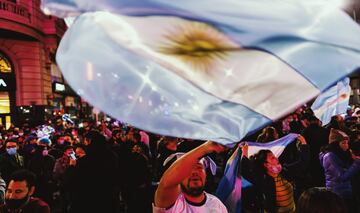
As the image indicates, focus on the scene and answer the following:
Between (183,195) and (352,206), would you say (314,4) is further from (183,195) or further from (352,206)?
(352,206)

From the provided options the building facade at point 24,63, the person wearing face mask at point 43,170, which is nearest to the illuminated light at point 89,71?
the person wearing face mask at point 43,170

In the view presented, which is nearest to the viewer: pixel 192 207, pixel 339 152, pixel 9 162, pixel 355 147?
pixel 192 207

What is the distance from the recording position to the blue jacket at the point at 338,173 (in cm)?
512

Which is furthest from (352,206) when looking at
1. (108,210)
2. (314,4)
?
(314,4)

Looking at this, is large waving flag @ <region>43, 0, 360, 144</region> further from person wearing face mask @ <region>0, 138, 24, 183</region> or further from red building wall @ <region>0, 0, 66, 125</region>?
red building wall @ <region>0, 0, 66, 125</region>

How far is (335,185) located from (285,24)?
4082 mm

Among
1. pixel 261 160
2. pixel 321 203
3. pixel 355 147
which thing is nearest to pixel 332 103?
pixel 355 147

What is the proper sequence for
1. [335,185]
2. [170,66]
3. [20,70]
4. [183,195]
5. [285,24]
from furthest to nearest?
[20,70], [335,185], [183,195], [170,66], [285,24]

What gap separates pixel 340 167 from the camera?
17.0 feet

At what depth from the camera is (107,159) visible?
5316 millimetres

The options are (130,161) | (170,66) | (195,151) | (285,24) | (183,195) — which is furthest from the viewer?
(130,161)

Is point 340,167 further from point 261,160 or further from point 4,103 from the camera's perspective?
point 4,103

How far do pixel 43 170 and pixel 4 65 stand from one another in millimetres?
16019

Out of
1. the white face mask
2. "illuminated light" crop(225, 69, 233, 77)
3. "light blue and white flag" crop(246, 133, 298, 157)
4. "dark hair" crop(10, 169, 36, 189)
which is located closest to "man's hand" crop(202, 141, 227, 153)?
"illuminated light" crop(225, 69, 233, 77)
